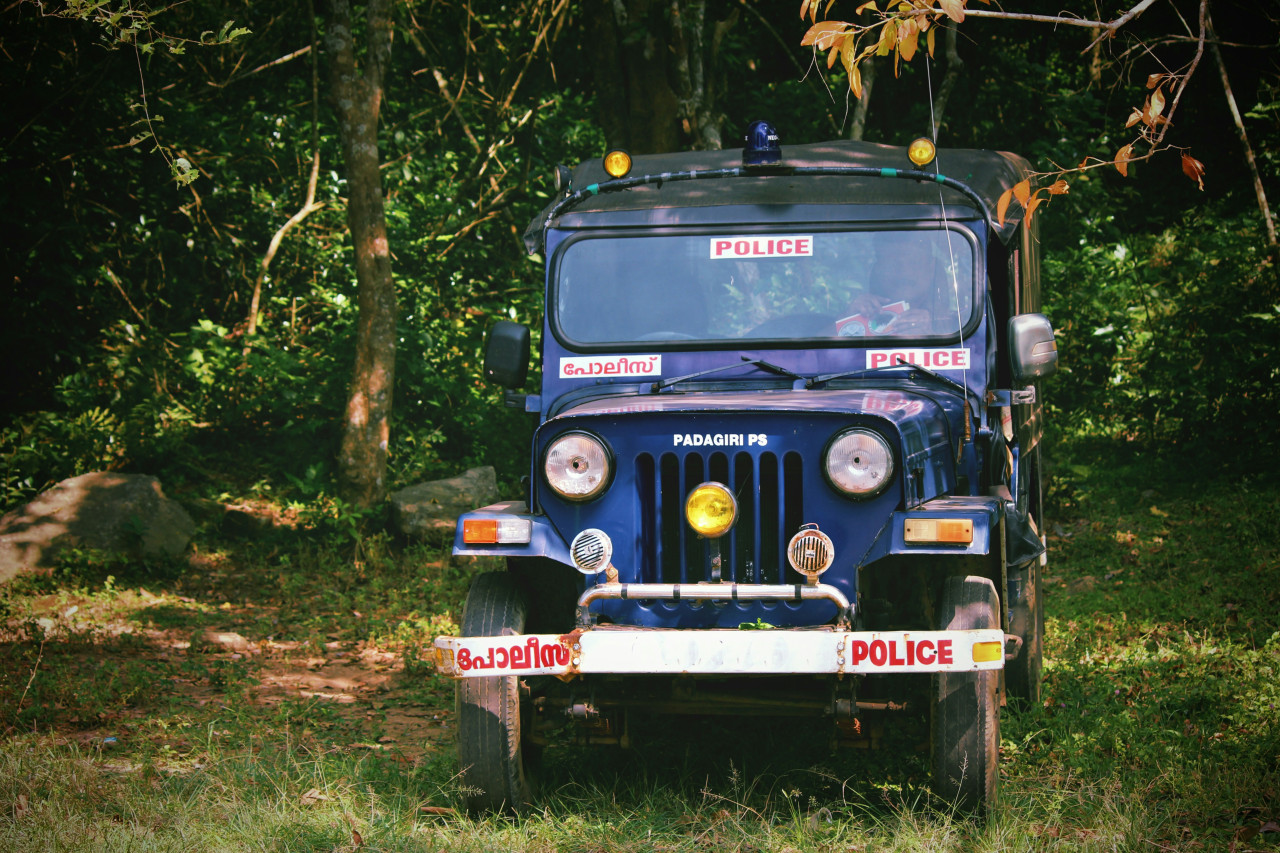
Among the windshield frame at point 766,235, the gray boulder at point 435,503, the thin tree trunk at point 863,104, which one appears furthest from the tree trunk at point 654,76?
the windshield frame at point 766,235

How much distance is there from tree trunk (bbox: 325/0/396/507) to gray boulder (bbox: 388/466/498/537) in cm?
A: 29

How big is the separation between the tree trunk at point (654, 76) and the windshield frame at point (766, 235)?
4814mm

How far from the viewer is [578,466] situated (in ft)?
13.5

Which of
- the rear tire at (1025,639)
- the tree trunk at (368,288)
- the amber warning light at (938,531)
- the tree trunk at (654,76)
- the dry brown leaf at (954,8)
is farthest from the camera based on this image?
the tree trunk at (368,288)

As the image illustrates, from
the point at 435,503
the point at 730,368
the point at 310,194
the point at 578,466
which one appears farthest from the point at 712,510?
the point at 310,194

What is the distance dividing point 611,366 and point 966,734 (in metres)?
2.10

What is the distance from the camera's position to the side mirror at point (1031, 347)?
4.59 m

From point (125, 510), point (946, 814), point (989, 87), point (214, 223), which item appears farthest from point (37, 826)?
point (989, 87)

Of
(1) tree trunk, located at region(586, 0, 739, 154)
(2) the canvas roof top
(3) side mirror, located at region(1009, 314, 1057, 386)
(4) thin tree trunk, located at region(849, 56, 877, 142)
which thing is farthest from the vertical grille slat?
(4) thin tree trunk, located at region(849, 56, 877, 142)

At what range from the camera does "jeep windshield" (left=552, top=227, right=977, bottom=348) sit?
485 centimetres

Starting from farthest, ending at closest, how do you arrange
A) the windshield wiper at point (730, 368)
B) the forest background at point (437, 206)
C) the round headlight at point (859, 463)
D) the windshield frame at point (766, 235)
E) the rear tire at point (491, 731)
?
the forest background at point (437, 206)
the windshield frame at point (766, 235)
the windshield wiper at point (730, 368)
the rear tire at point (491, 731)
the round headlight at point (859, 463)

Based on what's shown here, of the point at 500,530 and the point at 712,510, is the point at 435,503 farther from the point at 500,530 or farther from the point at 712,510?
the point at 712,510

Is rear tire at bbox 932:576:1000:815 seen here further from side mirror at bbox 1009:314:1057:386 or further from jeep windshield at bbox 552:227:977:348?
jeep windshield at bbox 552:227:977:348

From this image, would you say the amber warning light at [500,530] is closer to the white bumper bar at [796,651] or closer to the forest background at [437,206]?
the white bumper bar at [796,651]
